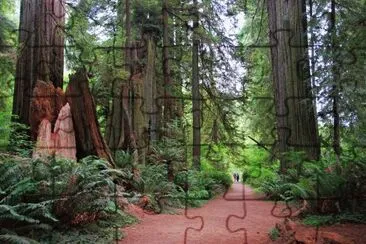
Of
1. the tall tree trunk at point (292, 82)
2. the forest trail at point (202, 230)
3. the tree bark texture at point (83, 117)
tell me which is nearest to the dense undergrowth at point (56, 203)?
the forest trail at point (202, 230)

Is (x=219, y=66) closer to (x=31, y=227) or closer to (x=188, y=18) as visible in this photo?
(x=188, y=18)

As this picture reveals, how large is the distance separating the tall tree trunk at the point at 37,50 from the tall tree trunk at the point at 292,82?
4.06m

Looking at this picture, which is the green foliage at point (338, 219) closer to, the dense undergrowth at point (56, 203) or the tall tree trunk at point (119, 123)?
the dense undergrowth at point (56, 203)

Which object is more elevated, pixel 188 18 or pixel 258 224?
pixel 188 18

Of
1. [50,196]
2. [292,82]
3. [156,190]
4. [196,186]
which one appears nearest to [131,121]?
[156,190]

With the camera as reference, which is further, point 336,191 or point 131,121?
point 131,121

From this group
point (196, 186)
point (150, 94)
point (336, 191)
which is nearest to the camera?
point (336, 191)

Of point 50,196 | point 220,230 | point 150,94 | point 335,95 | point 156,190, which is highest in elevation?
point 150,94

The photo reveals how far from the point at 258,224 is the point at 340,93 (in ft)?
9.01

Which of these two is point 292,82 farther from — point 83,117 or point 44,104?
point 44,104

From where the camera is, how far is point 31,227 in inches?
170

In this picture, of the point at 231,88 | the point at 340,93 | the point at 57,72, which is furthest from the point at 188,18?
the point at 340,93

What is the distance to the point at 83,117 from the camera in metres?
7.06

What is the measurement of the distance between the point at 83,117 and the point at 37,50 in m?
1.91
